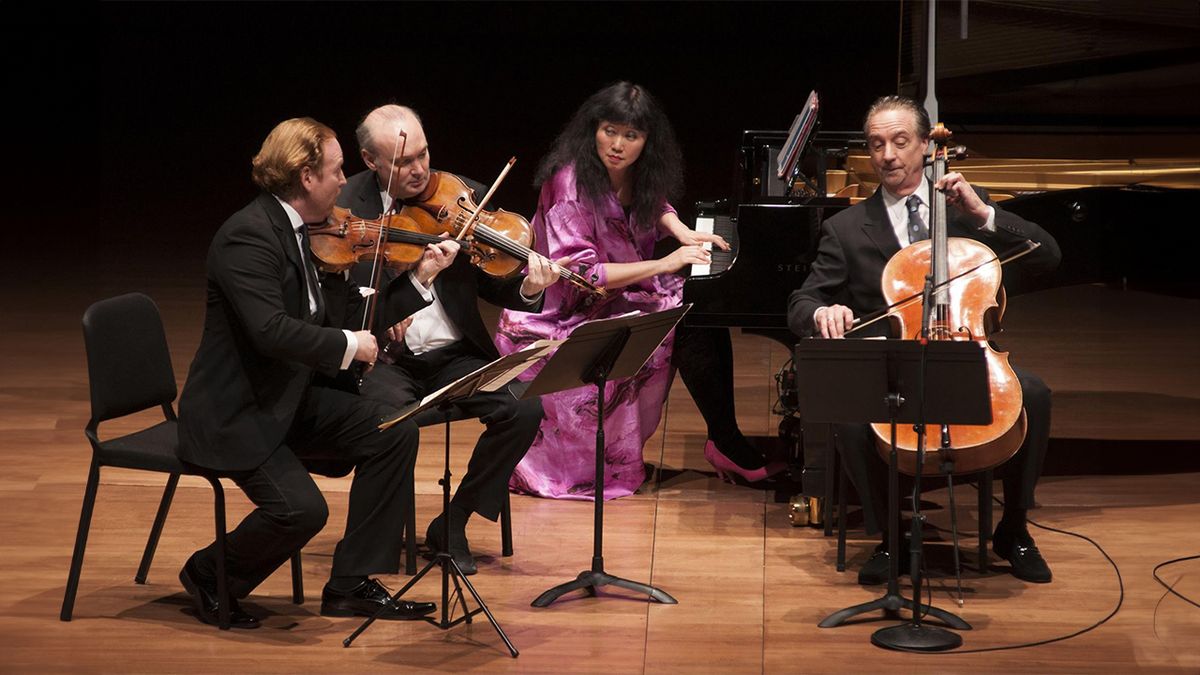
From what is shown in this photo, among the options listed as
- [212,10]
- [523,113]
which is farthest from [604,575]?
[212,10]

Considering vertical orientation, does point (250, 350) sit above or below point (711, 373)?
above

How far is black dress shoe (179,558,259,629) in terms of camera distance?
353cm

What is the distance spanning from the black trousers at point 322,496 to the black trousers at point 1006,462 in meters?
1.10

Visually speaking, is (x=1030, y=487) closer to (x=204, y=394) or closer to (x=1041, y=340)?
(x=204, y=394)

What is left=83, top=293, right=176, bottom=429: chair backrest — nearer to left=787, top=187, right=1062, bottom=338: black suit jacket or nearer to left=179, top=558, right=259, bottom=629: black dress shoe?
Result: left=179, top=558, right=259, bottom=629: black dress shoe

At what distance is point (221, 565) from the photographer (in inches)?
137

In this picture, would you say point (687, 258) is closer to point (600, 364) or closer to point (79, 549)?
point (600, 364)

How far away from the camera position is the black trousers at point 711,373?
4758mm

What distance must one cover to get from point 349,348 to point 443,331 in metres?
0.66

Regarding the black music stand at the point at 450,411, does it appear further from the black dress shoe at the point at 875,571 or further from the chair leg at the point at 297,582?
the black dress shoe at the point at 875,571

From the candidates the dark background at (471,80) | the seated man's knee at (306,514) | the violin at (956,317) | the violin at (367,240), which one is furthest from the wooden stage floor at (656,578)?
the dark background at (471,80)

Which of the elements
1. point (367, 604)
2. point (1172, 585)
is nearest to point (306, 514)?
point (367, 604)

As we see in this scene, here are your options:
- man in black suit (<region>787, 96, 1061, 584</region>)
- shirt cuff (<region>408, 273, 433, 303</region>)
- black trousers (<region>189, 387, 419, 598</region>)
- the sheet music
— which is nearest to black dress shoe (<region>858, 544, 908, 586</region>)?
man in black suit (<region>787, 96, 1061, 584</region>)

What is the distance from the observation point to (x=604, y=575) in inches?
147
